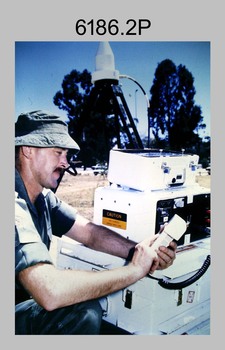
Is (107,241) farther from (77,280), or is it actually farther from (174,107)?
(174,107)

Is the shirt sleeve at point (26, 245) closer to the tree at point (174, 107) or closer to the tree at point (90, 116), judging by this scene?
the tree at point (90, 116)

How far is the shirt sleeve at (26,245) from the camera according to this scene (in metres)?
1.80

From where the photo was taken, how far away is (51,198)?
2.31 m

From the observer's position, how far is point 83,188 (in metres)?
2.34

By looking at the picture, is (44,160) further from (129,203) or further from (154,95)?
(154,95)

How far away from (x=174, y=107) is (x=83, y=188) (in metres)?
0.81

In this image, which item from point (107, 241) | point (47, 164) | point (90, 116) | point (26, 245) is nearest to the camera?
point (26, 245)

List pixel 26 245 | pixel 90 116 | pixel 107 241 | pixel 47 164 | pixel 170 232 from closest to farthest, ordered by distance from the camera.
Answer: pixel 26 245 < pixel 170 232 < pixel 47 164 < pixel 107 241 < pixel 90 116

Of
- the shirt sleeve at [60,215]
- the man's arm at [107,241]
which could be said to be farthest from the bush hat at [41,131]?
the man's arm at [107,241]

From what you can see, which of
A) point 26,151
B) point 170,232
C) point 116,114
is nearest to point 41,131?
point 26,151

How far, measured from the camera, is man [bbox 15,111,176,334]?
181 cm

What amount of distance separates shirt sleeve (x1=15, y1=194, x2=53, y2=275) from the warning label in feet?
1.56

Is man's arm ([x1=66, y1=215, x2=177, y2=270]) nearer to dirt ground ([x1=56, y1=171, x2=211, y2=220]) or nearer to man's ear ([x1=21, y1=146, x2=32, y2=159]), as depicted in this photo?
dirt ground ([x1=56, y1=171, x2=211, y2=220])

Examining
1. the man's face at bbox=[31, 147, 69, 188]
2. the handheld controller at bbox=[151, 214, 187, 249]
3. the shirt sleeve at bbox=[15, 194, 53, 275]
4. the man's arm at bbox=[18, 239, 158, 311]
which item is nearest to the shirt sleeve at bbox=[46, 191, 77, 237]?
the man's face at bbox=[31, 147, 69, 188]
